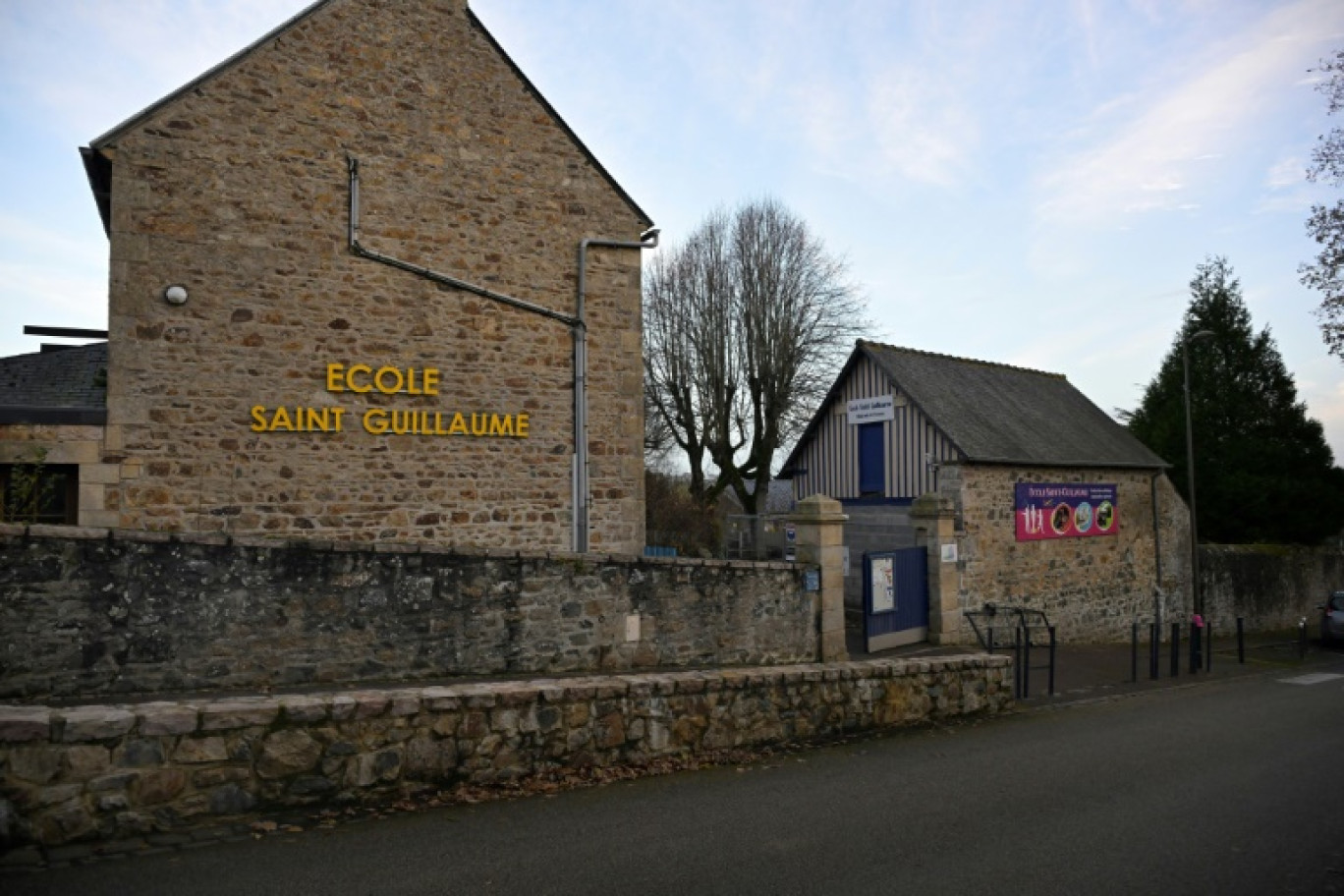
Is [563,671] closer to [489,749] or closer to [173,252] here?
[489,749]

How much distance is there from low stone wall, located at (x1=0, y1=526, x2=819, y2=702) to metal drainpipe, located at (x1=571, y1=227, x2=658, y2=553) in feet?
9.00

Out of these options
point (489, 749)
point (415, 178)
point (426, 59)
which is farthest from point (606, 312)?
point (489, 749)

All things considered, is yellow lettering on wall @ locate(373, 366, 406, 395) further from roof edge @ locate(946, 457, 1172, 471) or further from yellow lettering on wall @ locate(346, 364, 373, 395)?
roof edge @ locate(946, 457, 1172, 471)

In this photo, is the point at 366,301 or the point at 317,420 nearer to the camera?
the point at 317,420

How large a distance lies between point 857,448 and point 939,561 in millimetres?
4164

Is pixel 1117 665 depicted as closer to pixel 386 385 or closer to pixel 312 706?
pixel 386 385

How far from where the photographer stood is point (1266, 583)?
23.1m

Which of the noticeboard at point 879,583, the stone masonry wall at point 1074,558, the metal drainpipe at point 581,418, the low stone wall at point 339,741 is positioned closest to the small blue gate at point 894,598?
the noticeboard at point 879,583

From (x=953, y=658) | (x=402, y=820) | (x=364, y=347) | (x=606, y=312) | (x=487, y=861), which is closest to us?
(x=487, y=861)

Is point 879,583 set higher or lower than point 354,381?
lower

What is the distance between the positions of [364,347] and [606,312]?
143 inches

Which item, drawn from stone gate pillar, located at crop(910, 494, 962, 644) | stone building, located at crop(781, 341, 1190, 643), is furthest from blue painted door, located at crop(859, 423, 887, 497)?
stone gate pillar, located at crop(910, 494, 962, 644)

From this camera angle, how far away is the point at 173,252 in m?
10.4

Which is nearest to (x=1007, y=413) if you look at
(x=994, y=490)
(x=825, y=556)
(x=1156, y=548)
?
(x=994, y=490)
